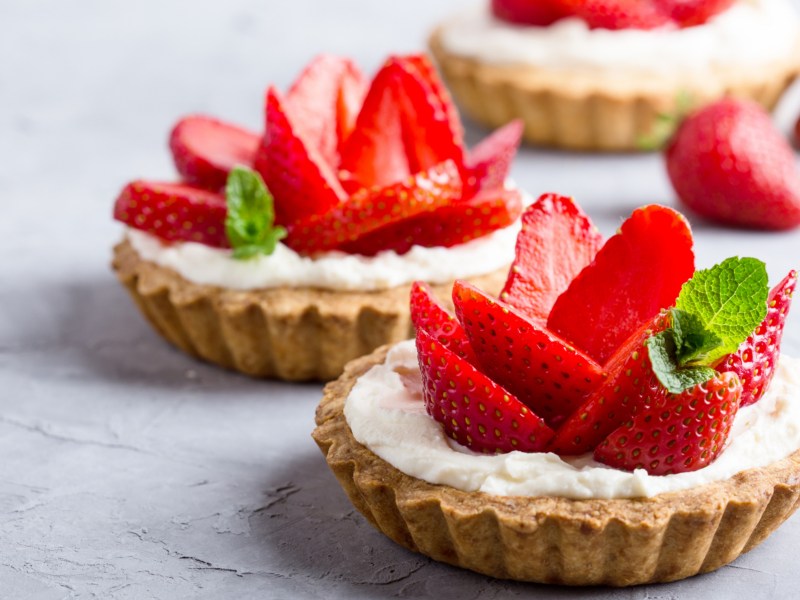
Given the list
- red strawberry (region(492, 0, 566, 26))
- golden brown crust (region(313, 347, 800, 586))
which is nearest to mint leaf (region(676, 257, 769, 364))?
golden brown crust (region(313, 347, 800, 586))

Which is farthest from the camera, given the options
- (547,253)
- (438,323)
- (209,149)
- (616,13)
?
(616,13)

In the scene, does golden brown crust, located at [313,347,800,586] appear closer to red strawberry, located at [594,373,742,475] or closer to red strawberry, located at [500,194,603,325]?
red strawberry, located at [594,373,742,475]

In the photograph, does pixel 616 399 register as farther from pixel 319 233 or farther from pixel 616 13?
pixel 616 13

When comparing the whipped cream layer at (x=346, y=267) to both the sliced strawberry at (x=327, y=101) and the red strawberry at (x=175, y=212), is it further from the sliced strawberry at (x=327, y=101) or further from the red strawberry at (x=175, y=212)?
the sliced strawberry at (x=327, y=101)

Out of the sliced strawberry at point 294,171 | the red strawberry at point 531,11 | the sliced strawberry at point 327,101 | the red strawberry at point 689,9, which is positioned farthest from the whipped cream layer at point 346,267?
the red strawberry at point 689,9

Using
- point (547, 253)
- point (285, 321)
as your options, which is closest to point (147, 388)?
point (285, 321)
